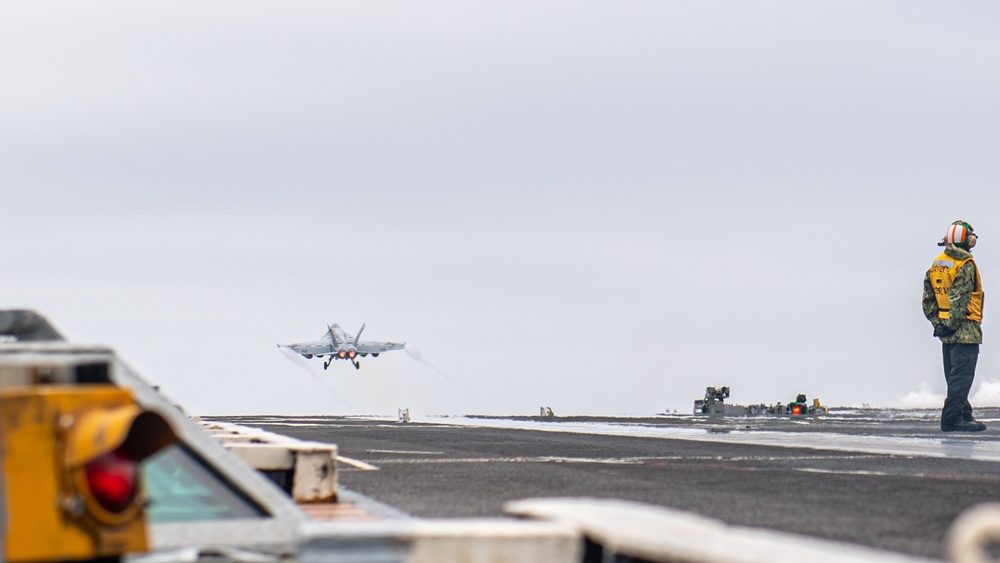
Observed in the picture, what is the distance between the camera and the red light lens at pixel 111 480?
11.7 ft

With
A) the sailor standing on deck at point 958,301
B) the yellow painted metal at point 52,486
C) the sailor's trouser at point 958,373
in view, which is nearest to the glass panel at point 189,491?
the yellow painted metal at point 52,486

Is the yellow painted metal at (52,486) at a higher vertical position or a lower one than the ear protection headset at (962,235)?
lower

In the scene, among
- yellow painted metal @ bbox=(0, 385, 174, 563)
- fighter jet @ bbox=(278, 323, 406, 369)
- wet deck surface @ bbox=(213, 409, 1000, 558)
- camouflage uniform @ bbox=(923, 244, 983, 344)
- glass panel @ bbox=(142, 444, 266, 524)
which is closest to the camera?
yellow painted metal @ bbox=(0, 385, 174, 563)

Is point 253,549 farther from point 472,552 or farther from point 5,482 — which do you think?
point 5,482

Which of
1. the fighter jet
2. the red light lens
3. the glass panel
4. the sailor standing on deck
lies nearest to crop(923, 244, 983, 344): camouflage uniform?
the sailor standing on deck

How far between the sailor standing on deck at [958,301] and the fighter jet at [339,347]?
8638cm

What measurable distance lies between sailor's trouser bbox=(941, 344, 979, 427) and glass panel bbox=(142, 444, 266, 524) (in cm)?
2430

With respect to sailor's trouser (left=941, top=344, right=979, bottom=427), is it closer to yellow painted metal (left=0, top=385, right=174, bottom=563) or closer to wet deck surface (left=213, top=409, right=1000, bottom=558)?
wet deck surface (left=213, top=409, right=1000, bottom=558)

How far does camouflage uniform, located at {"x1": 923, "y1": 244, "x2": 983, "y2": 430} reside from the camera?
2712 cm

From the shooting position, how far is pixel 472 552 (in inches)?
168

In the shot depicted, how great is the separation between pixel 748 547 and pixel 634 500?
8.04 metres

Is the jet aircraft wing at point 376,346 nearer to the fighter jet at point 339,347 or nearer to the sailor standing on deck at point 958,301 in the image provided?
the fighter jet at point 339,347

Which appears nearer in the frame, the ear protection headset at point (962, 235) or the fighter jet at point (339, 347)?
the ear protection headset at point (962, 235)

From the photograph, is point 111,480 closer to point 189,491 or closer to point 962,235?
point 189,491
